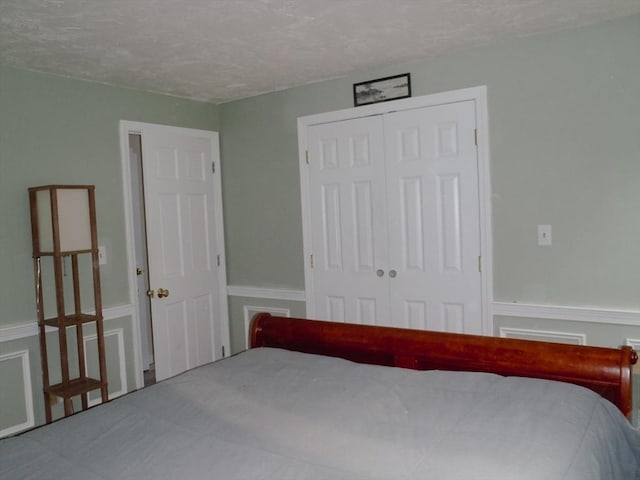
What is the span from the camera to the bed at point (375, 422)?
1.45 meters

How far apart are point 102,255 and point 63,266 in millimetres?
281

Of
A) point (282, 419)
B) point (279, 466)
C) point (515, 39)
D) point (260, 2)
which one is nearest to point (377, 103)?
point (515, 39)

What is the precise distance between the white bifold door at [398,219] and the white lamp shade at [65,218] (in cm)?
157

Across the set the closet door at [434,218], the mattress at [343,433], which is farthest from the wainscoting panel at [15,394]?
the closet door at [434,218]

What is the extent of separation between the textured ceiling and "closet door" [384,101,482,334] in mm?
453

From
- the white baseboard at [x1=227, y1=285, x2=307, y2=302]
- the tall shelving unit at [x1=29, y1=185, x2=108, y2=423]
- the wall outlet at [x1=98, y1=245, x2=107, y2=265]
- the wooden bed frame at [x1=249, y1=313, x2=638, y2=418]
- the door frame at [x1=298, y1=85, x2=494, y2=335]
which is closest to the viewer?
the wooden bed frame at [x1=249, y1=313, x2=638, y2=418]

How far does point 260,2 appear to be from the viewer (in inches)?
88.9

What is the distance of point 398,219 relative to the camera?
3.46 meters

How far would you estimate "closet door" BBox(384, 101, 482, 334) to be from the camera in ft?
10.5

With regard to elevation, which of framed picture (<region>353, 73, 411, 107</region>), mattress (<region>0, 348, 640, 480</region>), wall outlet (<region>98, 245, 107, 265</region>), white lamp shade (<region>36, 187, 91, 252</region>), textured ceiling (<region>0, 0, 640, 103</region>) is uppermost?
textured ceiling (<region>0, 0, 640, 103</region>)

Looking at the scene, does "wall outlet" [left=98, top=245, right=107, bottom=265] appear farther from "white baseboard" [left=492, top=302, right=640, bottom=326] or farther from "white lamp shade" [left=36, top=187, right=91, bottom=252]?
"white baseboard" [left=492, top=302, right=640, bottom=326]

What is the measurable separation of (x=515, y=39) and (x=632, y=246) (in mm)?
1317

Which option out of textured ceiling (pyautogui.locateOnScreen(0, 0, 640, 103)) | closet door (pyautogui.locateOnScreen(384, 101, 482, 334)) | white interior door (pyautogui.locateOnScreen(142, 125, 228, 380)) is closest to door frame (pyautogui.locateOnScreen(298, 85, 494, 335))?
closet door (pyautogui.locateOnScreen(384, 101, 482, 334))

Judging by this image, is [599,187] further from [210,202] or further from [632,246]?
[210,202]
